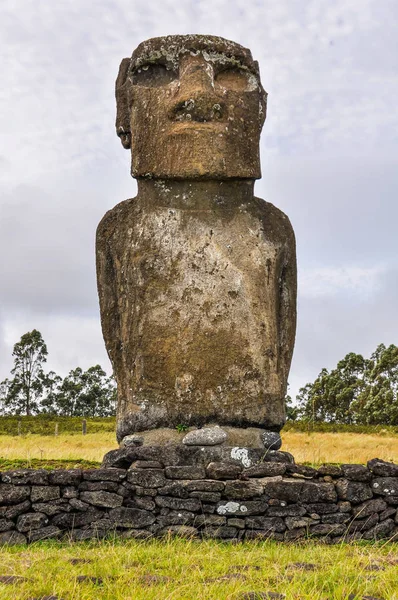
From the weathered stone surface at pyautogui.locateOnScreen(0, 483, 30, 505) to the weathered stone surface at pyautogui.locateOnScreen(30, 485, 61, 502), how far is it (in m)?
0.07

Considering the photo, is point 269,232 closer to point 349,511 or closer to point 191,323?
point 191,323

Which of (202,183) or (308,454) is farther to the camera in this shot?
(308,454)

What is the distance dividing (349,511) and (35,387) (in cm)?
7176

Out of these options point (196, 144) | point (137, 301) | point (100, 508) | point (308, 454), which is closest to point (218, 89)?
point (196, 144)

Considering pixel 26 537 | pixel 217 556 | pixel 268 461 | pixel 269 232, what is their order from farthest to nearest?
pixel 269 232, pixel 268 461, pixel 26 537, pixel 217 556

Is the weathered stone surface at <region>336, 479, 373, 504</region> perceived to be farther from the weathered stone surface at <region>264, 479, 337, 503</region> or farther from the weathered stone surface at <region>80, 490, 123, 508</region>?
the weathered stone surface at <region>80, 490, 123, 508</region>

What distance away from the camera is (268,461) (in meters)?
9.59

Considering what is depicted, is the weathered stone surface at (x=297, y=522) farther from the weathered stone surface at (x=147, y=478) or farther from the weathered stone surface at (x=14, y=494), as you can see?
the weathered stone surface at (x=14, y=494)

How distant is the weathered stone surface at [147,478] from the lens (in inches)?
349

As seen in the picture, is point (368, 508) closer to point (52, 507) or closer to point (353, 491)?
point (353, 491)

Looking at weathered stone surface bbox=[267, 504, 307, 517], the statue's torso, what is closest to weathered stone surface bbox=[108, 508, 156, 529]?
weathered stone surface bbox=[267, 504, 307, 517]

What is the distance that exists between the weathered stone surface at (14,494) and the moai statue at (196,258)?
6.15ft

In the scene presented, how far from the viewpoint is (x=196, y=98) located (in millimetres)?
10648

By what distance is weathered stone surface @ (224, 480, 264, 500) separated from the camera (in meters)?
8.80
